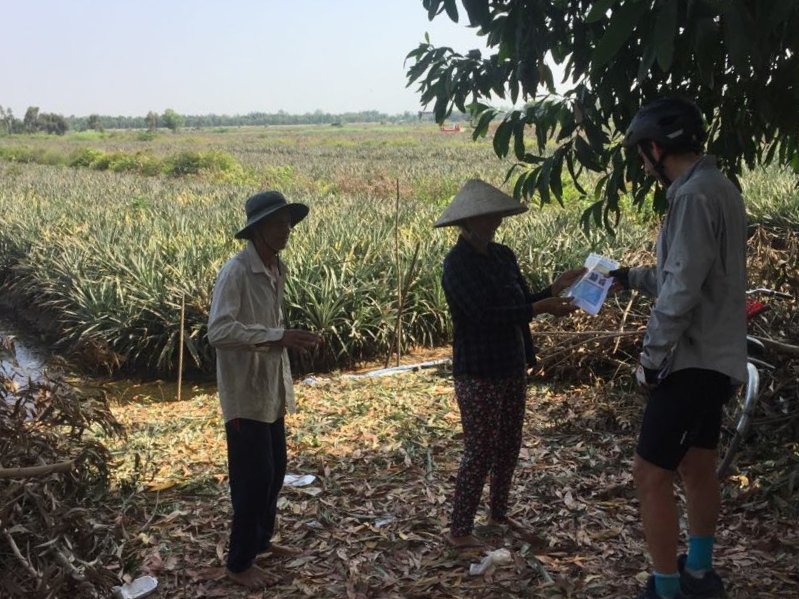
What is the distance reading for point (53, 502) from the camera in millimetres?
3646

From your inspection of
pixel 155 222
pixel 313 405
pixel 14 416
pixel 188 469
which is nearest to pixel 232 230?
pixel 155 222

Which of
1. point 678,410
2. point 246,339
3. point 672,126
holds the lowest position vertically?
point 678,410

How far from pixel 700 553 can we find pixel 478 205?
1.61 metres

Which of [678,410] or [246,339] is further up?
[246,339]

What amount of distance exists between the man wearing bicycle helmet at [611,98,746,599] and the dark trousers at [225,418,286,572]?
5.07 feet

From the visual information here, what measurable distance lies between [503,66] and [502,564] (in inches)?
86.5

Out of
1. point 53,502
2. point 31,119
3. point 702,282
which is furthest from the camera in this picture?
point 31,119

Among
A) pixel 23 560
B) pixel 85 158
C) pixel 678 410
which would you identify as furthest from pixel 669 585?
pixel 85 158

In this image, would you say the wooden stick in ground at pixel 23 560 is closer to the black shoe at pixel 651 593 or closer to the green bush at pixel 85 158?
the black shoe at pixel 651 593

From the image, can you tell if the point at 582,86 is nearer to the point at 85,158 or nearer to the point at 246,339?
the point at 246,339

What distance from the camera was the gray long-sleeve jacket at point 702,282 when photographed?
8.22 ft

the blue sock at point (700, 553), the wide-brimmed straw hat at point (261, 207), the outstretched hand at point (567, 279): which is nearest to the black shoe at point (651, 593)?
the blue sock at point (700, 553)

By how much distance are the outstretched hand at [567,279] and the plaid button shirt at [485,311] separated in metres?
0.06

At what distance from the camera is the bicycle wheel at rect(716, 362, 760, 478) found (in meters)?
3.77
